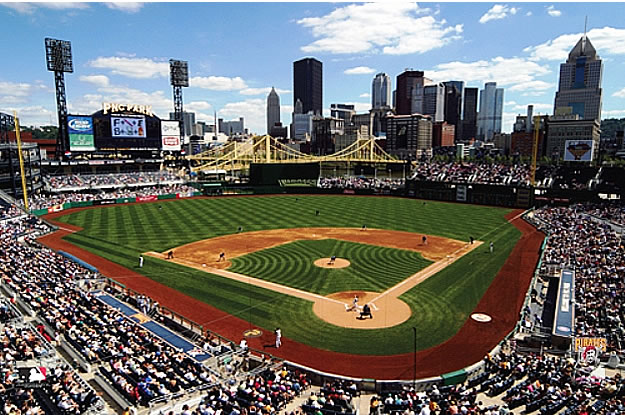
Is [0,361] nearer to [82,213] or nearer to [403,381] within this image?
[403,381]

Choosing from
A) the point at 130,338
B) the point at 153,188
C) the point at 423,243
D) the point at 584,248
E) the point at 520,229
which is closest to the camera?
the point at 130,338

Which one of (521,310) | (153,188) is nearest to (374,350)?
(521,310)

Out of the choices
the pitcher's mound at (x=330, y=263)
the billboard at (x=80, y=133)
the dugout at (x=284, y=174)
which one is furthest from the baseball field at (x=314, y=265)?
the dugout at (x=284, y=174)

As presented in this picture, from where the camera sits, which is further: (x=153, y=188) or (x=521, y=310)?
(x=153, y=188)

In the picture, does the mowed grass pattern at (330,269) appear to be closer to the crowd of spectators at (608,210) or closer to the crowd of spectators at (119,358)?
the crowd of spectators at (119,358)

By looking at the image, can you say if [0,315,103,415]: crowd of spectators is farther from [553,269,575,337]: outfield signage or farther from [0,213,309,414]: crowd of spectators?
[553,269,575,337]: outfield signage

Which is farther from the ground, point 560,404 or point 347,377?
point 560,404

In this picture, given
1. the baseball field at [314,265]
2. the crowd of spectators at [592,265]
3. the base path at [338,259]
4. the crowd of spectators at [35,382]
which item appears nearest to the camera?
the crowd of spectators at [35,382]

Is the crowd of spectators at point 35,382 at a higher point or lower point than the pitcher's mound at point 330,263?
higher
